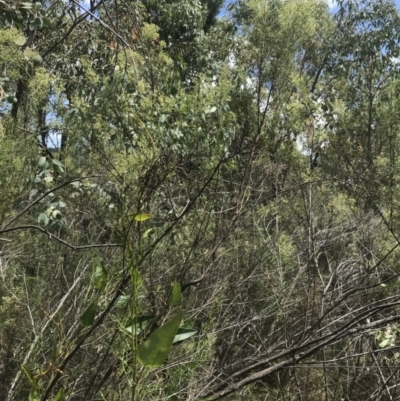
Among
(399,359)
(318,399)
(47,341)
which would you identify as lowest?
(318,399)

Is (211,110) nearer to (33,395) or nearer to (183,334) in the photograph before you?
(183,334)

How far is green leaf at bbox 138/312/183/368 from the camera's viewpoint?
67cm

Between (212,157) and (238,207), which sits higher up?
(212,157)

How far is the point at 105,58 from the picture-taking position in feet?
14.4

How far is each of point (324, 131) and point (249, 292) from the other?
2621 millimetres

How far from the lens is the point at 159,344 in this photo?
0.68 m

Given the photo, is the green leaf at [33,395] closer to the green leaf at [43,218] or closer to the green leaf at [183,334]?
the green leaf at [183,334]

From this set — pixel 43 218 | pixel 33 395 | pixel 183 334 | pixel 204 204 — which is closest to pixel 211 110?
pixel 204 204

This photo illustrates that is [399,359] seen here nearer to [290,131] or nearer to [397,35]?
[290,131]

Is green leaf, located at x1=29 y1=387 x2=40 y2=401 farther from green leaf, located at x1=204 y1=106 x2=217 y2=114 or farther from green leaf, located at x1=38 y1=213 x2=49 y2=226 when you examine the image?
green leaf, located at x1=204 y1=106 x2=217 y2=114

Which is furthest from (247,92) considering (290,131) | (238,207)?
(238,207)

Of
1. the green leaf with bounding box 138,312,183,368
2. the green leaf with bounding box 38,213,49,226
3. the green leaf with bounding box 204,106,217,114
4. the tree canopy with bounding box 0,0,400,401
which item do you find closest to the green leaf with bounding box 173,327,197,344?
the tree canopy with bounding box 0,0,400,401

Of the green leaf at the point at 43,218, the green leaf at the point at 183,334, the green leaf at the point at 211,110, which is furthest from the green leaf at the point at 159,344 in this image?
the green leaf at the point at 211,110

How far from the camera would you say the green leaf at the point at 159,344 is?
668mm
